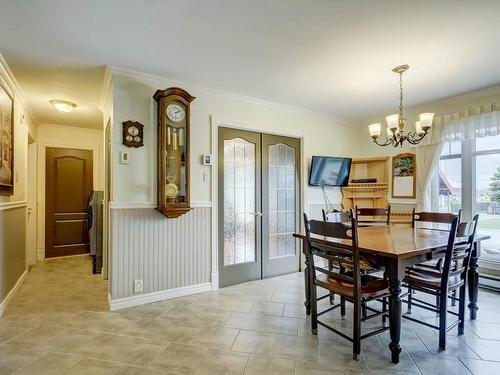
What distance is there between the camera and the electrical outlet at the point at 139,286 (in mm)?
2938

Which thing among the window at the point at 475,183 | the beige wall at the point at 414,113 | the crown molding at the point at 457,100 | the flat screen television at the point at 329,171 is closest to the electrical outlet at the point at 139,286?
the flat screen television at the point at 329,171

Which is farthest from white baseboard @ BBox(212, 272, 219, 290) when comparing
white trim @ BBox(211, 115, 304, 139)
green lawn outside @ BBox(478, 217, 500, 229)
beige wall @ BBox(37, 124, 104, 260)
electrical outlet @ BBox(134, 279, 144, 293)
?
green lawn outside @ BBox(478, 217, 500, 229)

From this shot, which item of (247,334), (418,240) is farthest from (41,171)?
(418,240)

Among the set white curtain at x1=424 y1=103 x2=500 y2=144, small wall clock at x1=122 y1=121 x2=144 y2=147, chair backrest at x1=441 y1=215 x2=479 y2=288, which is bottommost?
chair backrest at x1=441 y1=215 x2=479 y2=288

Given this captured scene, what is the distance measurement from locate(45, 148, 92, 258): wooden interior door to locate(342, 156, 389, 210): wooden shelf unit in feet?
16.4

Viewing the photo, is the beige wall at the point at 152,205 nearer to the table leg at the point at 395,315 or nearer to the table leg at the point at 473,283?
the table leg at the point at 395,315

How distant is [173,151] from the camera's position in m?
3.08

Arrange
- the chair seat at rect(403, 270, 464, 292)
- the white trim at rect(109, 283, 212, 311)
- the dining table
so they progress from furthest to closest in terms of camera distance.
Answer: the white trim at rect(109, 283, 212, 311) < the chair seat at rect(403, 270, 464, 292) < the dining table

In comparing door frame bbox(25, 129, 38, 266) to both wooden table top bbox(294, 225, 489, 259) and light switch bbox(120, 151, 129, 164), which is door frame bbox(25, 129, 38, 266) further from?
wooden table top bbox(294, 225, 489, 259)

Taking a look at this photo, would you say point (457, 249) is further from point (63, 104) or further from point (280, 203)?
point (63, 104)

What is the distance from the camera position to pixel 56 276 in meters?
4.04

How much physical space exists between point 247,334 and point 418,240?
165cm

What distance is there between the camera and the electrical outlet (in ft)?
9.64

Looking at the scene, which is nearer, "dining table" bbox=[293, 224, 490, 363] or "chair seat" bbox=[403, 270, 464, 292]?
"dining table" bbox=[293, 224, 490, 363]
